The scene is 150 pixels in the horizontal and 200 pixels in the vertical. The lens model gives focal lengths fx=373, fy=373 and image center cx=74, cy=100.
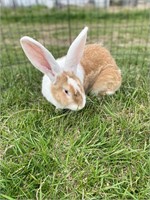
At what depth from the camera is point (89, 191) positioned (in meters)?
1.74

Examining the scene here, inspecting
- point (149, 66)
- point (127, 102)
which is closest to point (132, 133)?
point (127, 102)

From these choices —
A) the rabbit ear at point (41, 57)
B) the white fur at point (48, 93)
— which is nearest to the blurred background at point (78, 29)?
the white fur at point (48, 93)

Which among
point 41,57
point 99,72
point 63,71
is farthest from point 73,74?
point 99,72

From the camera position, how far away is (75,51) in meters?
2.10

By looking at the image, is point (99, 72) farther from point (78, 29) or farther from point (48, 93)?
point (78, 29)

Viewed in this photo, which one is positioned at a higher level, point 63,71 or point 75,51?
point 75,51

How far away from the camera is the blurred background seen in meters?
3.38

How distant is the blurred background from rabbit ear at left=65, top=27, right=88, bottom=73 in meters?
0.71

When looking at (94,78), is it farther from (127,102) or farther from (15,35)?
(15,35)

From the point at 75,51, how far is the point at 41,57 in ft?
0.65

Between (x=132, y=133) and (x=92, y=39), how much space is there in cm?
236

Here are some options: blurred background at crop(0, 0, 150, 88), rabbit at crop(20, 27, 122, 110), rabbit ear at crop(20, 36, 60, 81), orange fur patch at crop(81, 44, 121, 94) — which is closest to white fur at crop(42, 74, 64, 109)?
rabbit at crop(20, 27, 122, 110)

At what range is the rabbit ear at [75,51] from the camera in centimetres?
208

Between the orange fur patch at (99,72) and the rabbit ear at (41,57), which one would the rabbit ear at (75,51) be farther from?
the orange fur patch at (99,72)
